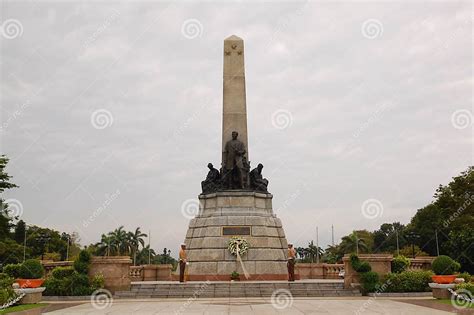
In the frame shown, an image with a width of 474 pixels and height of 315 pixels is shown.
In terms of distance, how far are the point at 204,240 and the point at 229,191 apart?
3.25 m

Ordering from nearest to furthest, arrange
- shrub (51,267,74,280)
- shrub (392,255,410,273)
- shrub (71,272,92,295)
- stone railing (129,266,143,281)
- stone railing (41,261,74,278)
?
shrub (71,272,92,295), shrub (51,267,74,280), shrub (392,255,410,273), stone railing (41,261,74,278), stone railing (129,266,143,281)

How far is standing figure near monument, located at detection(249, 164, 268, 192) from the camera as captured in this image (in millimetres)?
27188

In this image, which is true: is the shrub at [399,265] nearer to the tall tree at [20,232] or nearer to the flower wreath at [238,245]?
the flower wreath at [238,245]

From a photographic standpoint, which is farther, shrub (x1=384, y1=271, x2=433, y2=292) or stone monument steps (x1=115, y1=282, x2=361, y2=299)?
stone monument steps (x1=115, y1=282, x2=361, y2=299)

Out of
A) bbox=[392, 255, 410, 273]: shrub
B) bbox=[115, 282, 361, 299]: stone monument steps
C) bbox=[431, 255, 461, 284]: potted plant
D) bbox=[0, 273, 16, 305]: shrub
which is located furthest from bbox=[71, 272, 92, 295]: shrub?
bbox=[431, 255, 461, 284]: potted plant

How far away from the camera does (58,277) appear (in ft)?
63.7

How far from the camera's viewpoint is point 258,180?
27.3m

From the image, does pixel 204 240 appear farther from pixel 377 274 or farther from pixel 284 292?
pixel 377 274

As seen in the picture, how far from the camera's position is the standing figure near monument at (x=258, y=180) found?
27188mm

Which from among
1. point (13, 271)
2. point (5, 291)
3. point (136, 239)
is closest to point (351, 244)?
point (136, 239)

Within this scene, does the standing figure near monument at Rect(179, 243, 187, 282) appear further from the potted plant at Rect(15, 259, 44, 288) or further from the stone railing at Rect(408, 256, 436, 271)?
the stone railing at Rect(408, 256, 436, 271)

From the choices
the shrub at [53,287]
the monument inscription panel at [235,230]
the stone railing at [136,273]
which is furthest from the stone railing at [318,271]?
the shrub at [53,287]

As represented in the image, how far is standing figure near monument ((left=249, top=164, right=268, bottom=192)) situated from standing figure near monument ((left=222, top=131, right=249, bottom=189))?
499 mm

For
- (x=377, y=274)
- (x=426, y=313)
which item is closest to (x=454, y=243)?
(x=377, y=274)
